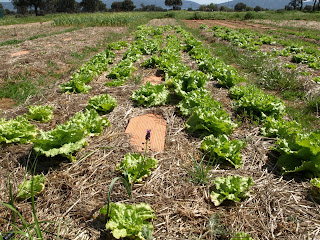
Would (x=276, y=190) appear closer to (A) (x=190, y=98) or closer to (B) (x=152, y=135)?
(B) (x=152, y=135)

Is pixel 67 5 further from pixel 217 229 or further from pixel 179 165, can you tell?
pixel 217 229

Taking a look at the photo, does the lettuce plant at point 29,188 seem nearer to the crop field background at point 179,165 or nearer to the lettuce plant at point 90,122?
the crop field background at point 179,165

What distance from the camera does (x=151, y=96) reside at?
5020 millimetres

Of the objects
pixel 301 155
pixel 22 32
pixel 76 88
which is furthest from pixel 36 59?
pixel 22 32

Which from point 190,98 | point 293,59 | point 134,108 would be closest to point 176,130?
point 190,98

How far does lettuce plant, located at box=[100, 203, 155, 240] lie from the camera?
2.19 m

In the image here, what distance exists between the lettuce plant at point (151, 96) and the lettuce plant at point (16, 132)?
7.32 ft

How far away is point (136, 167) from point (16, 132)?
6.83 ft

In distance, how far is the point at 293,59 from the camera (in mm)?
10023

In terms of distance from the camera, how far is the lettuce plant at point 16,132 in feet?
11.5

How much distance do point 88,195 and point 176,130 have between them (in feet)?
6.61

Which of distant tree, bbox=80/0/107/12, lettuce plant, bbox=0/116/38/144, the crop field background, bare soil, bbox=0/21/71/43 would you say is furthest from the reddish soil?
distant tree, bbox=80/0/107/12

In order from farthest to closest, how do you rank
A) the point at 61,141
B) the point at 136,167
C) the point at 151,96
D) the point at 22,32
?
the point at 22,32 → the point at 151,96 → the point at 61,141 → the point at 136,167

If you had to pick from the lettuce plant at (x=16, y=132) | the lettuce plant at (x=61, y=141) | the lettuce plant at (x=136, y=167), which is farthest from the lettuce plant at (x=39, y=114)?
the lettuce plant at (x=136, y=167)
